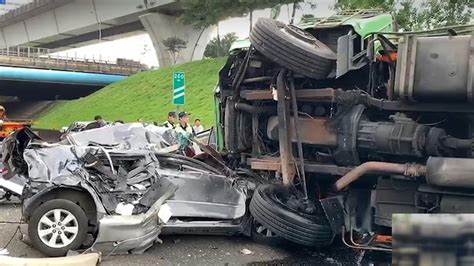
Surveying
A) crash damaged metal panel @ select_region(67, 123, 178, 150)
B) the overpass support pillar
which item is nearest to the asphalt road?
crash damaged metal panel @ select_region(67, 123, 178, 150)

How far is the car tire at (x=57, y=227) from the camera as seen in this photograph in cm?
538

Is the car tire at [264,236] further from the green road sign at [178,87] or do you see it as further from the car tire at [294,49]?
the green road sign at [178,87]

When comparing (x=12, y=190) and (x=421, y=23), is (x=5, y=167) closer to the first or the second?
(x=12, y=190)

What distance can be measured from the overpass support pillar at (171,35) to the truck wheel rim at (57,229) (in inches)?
1648

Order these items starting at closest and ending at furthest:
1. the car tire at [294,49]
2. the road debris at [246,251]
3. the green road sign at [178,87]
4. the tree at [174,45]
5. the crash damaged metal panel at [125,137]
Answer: the car tire at [294,49] < the road debris at [246,251] < the crash damaged metal panel at [125,137] < the green road sign at [178,87] < the tree at [174,45]

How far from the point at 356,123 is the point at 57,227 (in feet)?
9.72

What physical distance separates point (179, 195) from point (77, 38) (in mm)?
59059

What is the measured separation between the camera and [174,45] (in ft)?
149

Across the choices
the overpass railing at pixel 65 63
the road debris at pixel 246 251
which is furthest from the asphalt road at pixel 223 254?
the overpass railing at pixel 65 63

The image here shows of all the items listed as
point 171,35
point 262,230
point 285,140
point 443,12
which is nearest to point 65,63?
point 171,35

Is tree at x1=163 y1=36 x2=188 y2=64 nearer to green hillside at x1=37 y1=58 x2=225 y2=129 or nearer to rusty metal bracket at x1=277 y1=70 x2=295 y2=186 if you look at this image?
green hillside at x1=37 y1=58 x2=225 y2=129

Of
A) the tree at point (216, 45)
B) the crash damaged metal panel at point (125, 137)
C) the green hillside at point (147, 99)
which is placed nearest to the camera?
the crash damaged metal panel at point (125, 137)

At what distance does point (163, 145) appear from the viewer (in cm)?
677

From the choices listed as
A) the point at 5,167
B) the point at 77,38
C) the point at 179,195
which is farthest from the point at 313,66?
the point at 77,38
